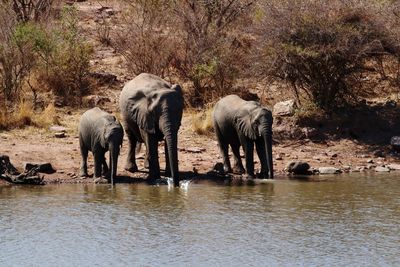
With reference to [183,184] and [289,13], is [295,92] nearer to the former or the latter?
[289,13]

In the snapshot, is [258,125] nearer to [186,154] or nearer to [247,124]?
[247,124]

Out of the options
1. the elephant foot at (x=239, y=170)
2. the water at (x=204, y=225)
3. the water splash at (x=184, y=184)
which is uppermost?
the elephant foot at (x=239, y=170)

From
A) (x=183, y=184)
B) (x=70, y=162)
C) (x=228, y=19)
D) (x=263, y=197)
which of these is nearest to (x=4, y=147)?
(x=70, y=162)

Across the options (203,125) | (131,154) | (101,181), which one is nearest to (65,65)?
(203,125)

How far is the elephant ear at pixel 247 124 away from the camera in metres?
19.7

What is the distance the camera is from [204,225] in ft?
51.0

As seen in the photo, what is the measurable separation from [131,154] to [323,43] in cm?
590

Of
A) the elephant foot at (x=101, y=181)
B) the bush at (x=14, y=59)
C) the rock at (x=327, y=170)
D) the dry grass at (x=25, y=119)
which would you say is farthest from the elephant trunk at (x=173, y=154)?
the bush at (x=14, y=59)

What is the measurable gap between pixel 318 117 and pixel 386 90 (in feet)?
9.97

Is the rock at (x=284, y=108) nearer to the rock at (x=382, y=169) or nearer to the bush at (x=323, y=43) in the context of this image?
the bush at (x=323, y=43)

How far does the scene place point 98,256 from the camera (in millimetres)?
13688

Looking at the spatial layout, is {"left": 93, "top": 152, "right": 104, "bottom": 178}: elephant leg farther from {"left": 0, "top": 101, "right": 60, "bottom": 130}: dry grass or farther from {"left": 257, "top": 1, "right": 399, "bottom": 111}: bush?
{"left": 257, "top": 1, "right": 399, "bottom": 111}: bush

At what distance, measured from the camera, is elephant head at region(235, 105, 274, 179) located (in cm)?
1936

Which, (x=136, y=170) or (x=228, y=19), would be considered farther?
(x=228, y=19)
